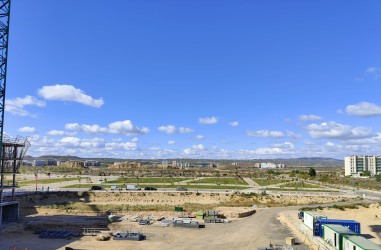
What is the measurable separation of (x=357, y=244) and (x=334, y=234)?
236 inches

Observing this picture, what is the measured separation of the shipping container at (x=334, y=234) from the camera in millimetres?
35916

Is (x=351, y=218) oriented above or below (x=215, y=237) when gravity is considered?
above

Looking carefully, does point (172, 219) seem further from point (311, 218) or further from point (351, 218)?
point (351, 218)

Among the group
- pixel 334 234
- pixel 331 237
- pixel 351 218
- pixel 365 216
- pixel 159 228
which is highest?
pixel 334 234

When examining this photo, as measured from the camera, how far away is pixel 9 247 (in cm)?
4169

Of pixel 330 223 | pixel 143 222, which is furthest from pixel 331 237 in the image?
pixel 143 222

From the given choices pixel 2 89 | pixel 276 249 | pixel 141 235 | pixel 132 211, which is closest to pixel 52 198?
pixel 132 211

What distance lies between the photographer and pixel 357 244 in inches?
1253

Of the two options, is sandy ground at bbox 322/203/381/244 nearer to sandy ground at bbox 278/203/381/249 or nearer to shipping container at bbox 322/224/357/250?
sandy ground at bbox 278/203/381/249

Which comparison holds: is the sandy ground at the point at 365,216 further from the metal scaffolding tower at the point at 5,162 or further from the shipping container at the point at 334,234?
the metal scaffolding tower at the point at 5,162

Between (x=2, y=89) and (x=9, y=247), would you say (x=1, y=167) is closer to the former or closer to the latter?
(x=2, y=89)

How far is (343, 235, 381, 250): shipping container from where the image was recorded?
101ft

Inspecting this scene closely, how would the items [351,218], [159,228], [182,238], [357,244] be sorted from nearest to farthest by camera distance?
[357,244] < [182,238] < [159,228] < [351,218]

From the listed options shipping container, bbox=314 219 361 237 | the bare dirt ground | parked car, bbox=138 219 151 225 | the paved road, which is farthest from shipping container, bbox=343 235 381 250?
parked car, bbox=138 219 151 225
